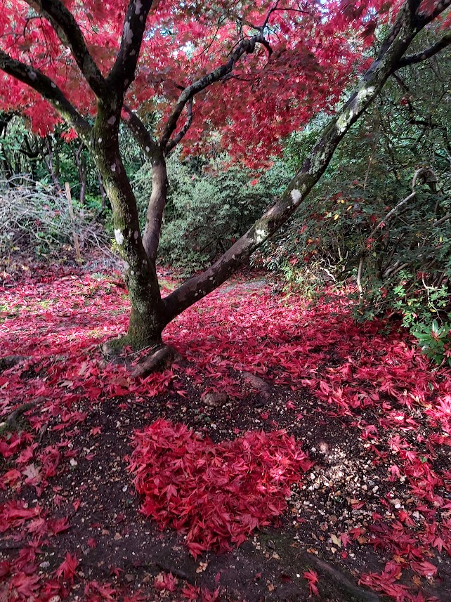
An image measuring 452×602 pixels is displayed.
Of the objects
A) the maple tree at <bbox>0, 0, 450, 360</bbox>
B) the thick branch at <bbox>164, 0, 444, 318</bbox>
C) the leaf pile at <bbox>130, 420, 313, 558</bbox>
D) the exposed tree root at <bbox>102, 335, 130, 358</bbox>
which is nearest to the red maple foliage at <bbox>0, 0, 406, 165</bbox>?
the maple tree at <bbox>0, 0, 450, 360</bbox>

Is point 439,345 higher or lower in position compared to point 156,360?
higher

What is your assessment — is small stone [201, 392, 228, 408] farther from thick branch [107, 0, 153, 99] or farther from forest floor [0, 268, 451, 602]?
thick branch [107, 0, 153, 99]

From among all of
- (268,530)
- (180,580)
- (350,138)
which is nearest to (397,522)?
(268,530)

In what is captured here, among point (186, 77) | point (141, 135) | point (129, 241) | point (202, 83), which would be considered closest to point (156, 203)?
point (141, 135)

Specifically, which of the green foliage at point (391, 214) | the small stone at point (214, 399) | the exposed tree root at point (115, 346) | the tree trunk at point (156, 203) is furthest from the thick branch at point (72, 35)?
the small stone at point (214, 399)

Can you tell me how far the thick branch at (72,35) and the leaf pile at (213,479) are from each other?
254 cm

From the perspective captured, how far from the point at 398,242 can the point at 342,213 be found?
0.76 m

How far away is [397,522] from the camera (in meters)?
1.75

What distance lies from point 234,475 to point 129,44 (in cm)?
314

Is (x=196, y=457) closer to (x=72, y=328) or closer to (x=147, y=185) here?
(x=72, y=328)

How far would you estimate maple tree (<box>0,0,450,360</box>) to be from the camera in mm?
2719

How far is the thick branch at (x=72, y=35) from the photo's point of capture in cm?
238

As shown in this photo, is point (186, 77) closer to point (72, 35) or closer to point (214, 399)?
point (72, 35)

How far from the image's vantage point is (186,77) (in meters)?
4.54
